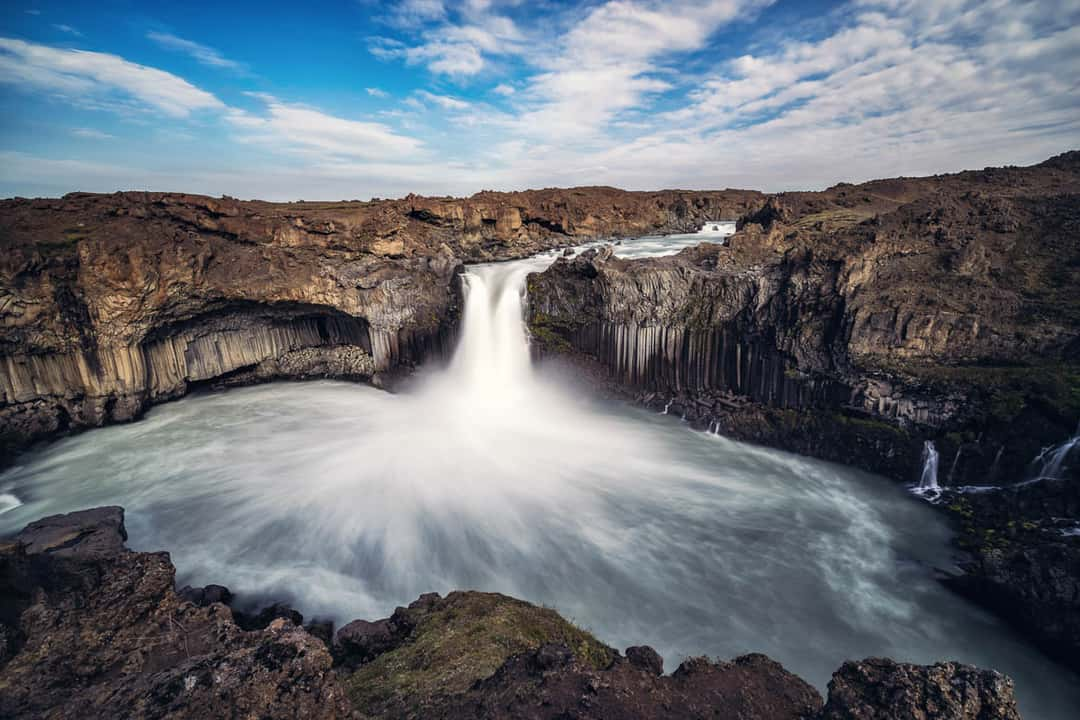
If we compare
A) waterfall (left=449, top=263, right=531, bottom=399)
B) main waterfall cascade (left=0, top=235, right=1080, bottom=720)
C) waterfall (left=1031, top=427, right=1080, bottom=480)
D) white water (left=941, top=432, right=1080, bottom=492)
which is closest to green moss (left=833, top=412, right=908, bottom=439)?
main waterfall cascade (left=0, top=235, right=1080, bottom=720)

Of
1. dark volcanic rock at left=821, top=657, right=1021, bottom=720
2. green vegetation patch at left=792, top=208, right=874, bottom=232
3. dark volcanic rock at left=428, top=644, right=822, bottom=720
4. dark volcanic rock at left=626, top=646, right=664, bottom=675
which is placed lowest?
dark volcanic rock at left=626, top=646, right=664, bottom=675

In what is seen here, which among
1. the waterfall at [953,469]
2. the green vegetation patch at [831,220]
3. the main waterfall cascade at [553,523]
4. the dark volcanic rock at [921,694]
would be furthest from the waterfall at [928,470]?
the dark volcanic rock at [921,694]

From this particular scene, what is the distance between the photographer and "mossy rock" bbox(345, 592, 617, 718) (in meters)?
5.27

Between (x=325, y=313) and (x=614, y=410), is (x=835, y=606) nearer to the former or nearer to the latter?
(x=614, y=410)

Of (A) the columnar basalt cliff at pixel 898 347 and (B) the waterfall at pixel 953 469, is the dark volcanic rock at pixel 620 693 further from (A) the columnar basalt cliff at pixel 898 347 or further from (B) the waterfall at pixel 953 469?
(B) the waterfall at pixel 953 469

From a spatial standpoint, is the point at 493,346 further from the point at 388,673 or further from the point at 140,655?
the point at 140,655

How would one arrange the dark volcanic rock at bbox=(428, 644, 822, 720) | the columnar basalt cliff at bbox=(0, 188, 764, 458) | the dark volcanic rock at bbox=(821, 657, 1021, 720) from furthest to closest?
the columnar basalt cliff at bbox=(0, 188, 764, 458) → the dark volcanic rock at bbox=(428, 644, 822, 720) → the dark volcanic rock at bbox=(821, 657, 1021, 720)

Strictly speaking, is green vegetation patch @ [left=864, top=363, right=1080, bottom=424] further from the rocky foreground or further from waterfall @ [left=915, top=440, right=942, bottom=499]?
the rocky foreground

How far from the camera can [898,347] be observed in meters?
15.0

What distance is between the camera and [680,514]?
45.0ft

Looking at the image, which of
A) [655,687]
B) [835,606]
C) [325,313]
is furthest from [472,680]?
[325,313]

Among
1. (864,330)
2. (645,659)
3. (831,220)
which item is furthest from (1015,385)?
(831,220)

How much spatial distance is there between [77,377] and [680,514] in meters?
21.5

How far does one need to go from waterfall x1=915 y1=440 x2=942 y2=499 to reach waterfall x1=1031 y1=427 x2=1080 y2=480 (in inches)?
82.7
